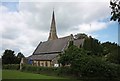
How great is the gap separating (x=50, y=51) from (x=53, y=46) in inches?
82.9

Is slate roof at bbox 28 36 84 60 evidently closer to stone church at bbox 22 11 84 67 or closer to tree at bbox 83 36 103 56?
stone church at bbox 22 11 84 67

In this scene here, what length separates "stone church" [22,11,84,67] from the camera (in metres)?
61.4

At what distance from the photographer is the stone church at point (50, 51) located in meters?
61.4

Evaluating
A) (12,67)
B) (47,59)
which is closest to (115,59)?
(47,59)

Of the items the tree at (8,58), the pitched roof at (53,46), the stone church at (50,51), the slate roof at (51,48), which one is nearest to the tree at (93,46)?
the stone church at (50,51)

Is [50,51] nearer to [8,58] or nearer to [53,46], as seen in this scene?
[53,46]

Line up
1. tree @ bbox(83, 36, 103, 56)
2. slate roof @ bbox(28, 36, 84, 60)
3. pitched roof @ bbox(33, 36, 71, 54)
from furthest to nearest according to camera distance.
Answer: pitched roof @ bbox(33, 36, 71, 54) < slate roof @ bbox(28, 36, 84, 60) < tree @ bbox(83, 36, 103, 56)

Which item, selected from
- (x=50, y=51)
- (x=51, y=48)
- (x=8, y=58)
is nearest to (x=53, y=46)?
(x=51, y=48)

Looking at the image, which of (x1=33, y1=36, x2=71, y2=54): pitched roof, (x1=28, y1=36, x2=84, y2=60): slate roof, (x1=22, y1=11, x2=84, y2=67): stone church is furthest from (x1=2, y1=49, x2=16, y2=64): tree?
(x1=33, y1=36, x2=71, y2=54): pitched roof

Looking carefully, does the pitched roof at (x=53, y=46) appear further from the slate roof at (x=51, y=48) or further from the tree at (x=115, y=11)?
the tree at (x=115, y=11)

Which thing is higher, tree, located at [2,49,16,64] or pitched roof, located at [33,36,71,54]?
pitched roof, located at [33,36,71,54]

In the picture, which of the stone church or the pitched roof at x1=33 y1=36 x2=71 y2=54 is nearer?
the stone church

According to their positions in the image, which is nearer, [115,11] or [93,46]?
[115,11]

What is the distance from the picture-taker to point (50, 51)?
69.7 m
